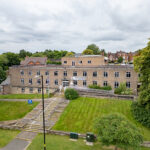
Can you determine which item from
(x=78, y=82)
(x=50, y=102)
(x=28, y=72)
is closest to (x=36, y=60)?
(x=28, y=72)

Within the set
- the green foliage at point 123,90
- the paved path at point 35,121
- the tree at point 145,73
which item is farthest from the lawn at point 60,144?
the green foliage at point 123,90

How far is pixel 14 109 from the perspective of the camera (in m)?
24.0

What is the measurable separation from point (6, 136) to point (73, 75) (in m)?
19.8

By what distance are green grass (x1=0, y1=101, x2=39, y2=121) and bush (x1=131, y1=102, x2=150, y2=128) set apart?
18.5 meters

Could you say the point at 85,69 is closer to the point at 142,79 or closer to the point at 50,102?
the point at 50,102

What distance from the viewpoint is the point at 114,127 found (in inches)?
464

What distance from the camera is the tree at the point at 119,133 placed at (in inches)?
437

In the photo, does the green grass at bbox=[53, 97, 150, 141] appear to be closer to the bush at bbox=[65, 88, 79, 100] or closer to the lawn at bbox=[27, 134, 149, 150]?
the bush at bbox=[65, 88, 79, 100]

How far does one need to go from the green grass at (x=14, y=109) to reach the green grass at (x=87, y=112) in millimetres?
7458

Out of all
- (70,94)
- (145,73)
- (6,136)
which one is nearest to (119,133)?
(145,73)

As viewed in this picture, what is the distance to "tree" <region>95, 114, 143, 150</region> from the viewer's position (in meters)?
11.1

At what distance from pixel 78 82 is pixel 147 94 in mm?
17348

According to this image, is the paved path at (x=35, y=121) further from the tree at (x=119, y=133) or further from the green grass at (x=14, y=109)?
the tree at (x=119, y=133)

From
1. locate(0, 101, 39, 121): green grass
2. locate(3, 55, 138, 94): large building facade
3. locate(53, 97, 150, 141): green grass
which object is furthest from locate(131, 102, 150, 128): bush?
locate(0, 101, 39, 121): green grass
